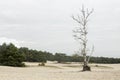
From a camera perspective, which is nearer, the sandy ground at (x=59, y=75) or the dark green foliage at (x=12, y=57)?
the sandy ground at (x=59, y=75)

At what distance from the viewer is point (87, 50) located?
39.2 m

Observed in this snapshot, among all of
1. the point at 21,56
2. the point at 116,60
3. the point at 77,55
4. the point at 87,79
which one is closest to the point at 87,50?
the point at 77,55

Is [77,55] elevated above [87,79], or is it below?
above

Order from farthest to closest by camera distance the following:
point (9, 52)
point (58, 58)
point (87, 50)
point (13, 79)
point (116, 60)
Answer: point (58, 58), point (116, 60), point (9, 52), point (87, 50), point (13, 79)

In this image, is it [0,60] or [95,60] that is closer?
[0,60]

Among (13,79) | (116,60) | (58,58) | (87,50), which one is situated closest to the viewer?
(13,79)

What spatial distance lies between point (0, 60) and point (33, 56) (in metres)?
34.3

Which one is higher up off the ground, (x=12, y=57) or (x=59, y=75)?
(x=12, y=57)

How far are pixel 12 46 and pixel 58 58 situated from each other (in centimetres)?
6503

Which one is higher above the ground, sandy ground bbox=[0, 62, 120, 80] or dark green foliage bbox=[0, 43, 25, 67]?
dark green foliage bbox=[0, 43, 25, 67]

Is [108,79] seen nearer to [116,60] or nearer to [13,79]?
[13,79]

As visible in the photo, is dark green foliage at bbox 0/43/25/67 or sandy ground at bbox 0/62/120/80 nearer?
sandy ground at bbox 0/62/120/80

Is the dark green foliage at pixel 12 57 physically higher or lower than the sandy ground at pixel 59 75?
higher

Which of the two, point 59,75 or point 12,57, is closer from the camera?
point 59,75
